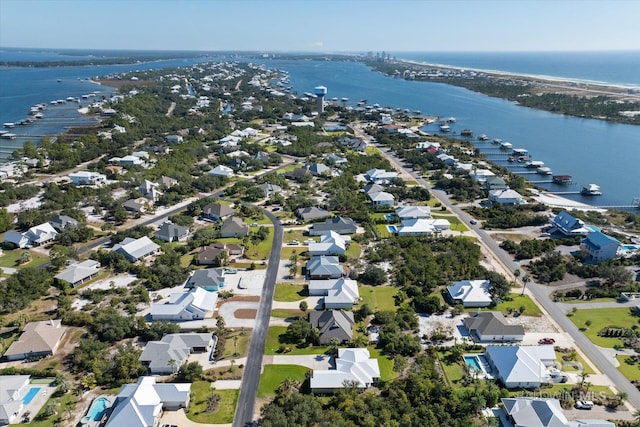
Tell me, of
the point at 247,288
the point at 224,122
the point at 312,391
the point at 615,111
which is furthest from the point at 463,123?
the point at 312,391

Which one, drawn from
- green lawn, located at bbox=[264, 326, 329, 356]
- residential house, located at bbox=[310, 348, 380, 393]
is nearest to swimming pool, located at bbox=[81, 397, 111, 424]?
green lawn, located at bbox=[264, 326, 329, 356]

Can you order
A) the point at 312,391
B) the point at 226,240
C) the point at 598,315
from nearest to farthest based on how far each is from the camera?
the point at 312,391
the point at 598,315
the point at 226,240

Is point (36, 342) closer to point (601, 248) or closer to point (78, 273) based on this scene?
point (78, 273)

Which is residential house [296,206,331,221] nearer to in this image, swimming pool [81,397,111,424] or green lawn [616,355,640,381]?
swimming pool [81,397,111,424]

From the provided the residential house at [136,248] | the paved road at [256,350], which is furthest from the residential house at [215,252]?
the residential house at [136,248]

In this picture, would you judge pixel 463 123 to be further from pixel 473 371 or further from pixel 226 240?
pixel 473 371

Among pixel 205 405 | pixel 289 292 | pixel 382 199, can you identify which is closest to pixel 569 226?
pixel 382 199

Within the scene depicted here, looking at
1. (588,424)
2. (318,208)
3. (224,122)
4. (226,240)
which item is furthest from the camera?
(224,122)
